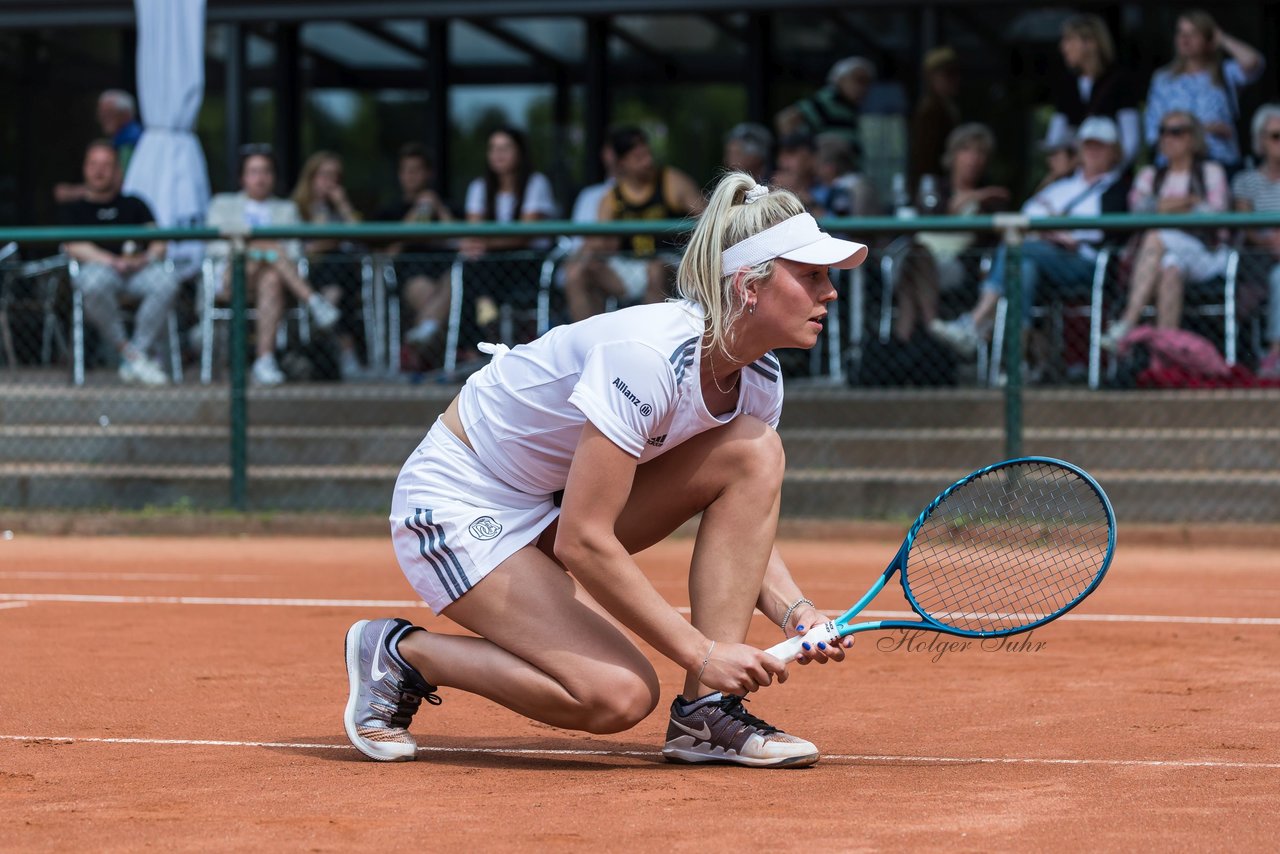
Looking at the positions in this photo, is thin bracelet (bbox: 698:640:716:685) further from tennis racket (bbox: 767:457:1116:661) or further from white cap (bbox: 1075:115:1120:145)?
white cap (bbox: 1075:115:1120:145)

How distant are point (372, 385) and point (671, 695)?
5430 mm

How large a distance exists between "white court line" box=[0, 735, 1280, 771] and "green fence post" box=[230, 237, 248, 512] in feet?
18.2

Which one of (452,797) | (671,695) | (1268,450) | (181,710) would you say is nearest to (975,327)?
(1268,450)

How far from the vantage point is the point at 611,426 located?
396 cm

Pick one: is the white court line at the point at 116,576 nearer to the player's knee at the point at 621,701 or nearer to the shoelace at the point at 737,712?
the player's knee at the point at 621,701

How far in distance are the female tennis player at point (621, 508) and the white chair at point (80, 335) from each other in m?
6.72

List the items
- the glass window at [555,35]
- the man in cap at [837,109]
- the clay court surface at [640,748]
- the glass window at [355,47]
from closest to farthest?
the clay court surface at [640,748] < the man in cap at [837,109] < the glass window at [555,35] < the glass window at [355,47]

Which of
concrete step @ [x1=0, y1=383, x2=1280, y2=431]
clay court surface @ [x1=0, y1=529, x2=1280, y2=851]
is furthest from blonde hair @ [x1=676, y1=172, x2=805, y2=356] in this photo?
concrete step @ [x1=0, y1=383, x2=1280, y2=431]

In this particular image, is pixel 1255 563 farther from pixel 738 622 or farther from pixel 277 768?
pixel 277 768

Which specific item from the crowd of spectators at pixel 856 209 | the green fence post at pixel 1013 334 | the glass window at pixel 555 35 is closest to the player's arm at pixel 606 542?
the green fence post at pixel 1013 334

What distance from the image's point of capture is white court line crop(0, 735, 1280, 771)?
430cm

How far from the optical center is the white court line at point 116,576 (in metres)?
8.24

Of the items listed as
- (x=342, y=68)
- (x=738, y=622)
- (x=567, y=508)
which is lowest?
(x=738, y=622)

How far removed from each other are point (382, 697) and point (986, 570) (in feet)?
6.29
